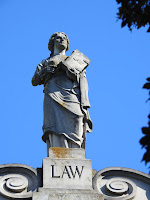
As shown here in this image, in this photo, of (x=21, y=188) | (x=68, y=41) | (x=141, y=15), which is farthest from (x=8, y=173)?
(x=141, y=15)

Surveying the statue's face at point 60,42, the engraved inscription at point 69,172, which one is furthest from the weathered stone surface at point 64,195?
the statue's face at point 60,42

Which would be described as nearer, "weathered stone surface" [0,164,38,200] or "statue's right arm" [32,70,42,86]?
"weathered stone surface" [0,164,38,200]

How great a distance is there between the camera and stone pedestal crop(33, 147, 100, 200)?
17562 mm

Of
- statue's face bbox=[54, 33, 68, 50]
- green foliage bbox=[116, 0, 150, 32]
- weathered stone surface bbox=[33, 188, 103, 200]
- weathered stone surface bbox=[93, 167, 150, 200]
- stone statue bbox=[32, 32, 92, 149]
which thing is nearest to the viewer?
green foliage bbox=[116, 0, 150, 32]

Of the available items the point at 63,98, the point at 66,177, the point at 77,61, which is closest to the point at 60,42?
the point at 77,61

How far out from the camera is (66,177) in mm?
17891

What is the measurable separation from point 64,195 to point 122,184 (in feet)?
4.90

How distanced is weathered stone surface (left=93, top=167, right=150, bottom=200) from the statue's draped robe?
92 centimetres

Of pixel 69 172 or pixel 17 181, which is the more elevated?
pixel 69 172

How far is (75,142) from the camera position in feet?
61.0

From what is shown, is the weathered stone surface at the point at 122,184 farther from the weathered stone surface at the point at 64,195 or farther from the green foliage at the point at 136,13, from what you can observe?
the green foliage at the point at 136,13

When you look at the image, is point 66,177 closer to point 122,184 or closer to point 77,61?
point 122,184

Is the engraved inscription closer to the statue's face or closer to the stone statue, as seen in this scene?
the stone statue

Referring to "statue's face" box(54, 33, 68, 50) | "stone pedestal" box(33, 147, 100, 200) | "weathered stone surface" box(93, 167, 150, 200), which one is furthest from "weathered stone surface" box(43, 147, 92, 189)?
"statue's face" box(54, 33, 68, 50)
